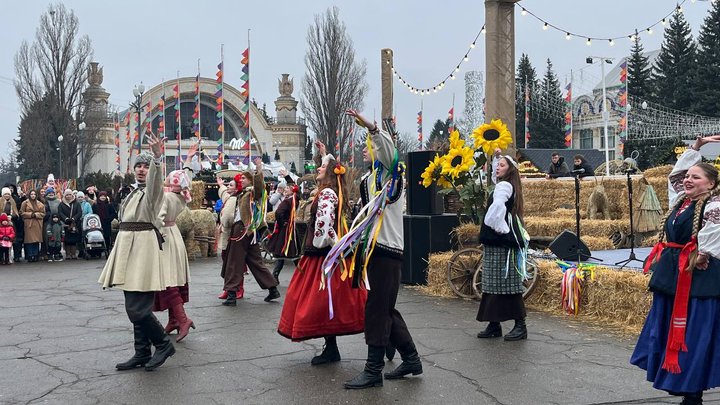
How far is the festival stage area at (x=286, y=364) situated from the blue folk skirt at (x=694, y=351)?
2.12 feet

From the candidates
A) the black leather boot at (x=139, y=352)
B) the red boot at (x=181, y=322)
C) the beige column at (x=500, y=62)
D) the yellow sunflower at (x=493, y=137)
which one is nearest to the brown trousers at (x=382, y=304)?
the black leather boot at (x=139, y=352)

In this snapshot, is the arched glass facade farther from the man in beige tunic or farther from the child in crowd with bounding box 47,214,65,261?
the man in beige tunic

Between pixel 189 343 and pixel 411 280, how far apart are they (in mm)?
4720

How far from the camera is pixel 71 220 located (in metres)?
18.1

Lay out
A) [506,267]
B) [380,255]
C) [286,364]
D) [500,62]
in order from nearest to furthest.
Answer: [380,255] → [286,364] → [506,267] → [500,62]

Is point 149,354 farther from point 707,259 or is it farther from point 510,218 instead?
point 707,259

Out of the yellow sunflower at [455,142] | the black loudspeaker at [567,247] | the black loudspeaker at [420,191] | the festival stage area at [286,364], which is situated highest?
Answer: the yellow sunflower at [455,142]

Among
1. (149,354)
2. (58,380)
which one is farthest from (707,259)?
(58,380)

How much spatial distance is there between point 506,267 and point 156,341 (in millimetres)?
→ 3450

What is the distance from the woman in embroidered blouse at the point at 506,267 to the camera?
7.39 metres

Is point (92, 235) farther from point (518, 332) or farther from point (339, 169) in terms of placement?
point (518, 332)

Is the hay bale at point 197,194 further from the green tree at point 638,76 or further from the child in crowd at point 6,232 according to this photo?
the green tree at point 638,76

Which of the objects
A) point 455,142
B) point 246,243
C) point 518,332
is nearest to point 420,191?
point 455,142

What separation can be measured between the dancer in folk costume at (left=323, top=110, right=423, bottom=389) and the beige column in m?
6.63
